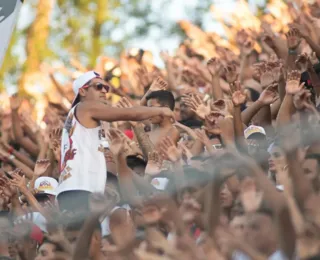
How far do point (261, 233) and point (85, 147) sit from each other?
240cm

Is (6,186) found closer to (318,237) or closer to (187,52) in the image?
(318,237)

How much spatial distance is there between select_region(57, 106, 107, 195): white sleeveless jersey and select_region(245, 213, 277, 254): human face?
219 centimetres

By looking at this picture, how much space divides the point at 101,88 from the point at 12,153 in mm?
2835

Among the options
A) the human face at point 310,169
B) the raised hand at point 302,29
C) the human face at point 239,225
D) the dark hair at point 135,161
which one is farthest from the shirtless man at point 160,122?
the human face at point 239,225

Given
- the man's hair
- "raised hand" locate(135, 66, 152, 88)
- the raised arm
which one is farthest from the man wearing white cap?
the raised arm

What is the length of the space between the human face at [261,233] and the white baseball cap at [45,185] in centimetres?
338

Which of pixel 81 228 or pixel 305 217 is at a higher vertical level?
pixel 305 217

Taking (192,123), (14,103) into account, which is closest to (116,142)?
(192,123)

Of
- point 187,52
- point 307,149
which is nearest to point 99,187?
point 307,149

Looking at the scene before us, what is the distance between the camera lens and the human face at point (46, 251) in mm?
6680

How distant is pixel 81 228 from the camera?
21.3 feet

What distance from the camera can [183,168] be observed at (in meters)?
6.64

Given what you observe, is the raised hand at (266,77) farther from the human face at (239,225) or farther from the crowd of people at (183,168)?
the human face at (239,225)

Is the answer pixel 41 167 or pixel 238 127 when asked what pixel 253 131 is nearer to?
pixel 238 127
